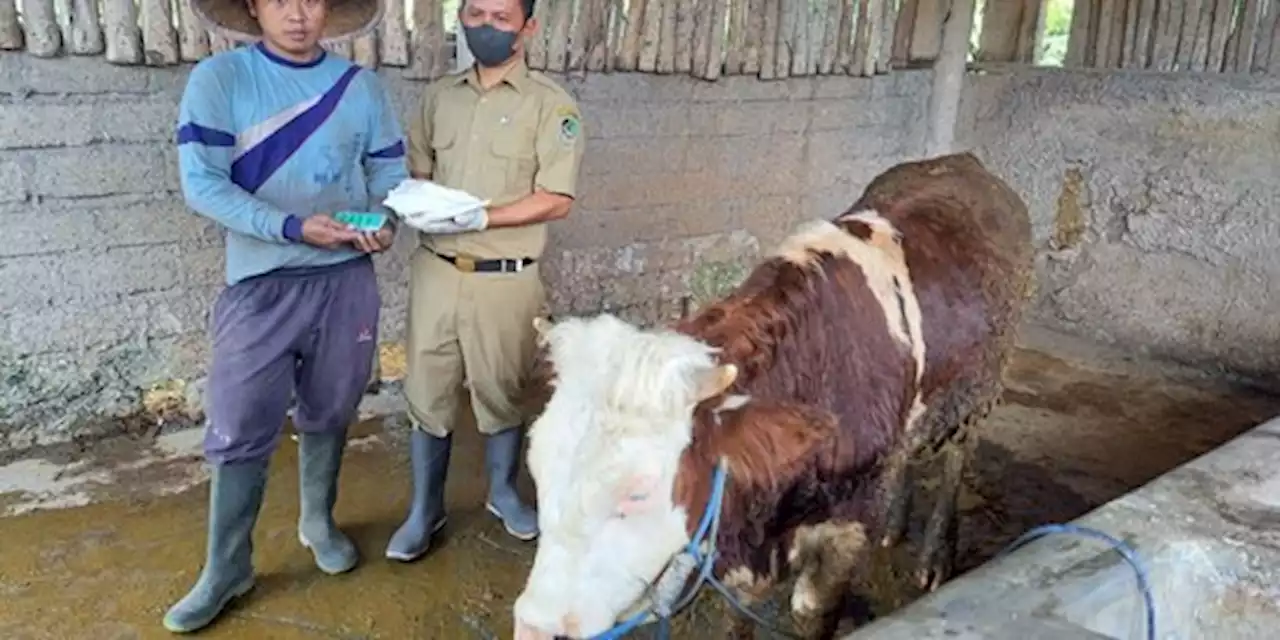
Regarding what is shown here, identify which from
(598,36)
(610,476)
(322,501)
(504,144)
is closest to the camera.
A: (610,476)

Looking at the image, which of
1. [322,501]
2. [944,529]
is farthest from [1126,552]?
[322,501]

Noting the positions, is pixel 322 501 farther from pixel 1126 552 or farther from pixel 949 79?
pixel 949 79

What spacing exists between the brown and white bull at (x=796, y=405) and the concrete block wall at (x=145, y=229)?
1776 mm

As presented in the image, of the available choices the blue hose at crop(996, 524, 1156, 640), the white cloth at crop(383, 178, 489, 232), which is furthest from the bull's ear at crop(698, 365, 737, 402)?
the white cloth at crop(383, 178, 489, 232)

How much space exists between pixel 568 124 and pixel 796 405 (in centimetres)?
126

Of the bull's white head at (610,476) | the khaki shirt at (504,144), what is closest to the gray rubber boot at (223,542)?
the khaki shirt at (504,144)

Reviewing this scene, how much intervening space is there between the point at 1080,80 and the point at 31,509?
18.6 feet

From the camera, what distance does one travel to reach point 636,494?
2227mm

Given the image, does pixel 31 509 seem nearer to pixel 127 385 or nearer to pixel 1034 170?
pixel 127 385

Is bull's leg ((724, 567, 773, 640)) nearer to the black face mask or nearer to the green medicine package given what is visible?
the green medicine package

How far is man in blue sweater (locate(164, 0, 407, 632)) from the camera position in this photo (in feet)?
9.12

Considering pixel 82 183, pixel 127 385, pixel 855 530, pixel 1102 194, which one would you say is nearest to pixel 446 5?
pixel 82 183

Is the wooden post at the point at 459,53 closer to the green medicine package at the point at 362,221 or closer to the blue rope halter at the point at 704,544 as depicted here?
the green medicine package at the point at 362,221

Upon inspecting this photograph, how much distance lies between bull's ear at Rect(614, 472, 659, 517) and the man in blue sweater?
1.09 metres
